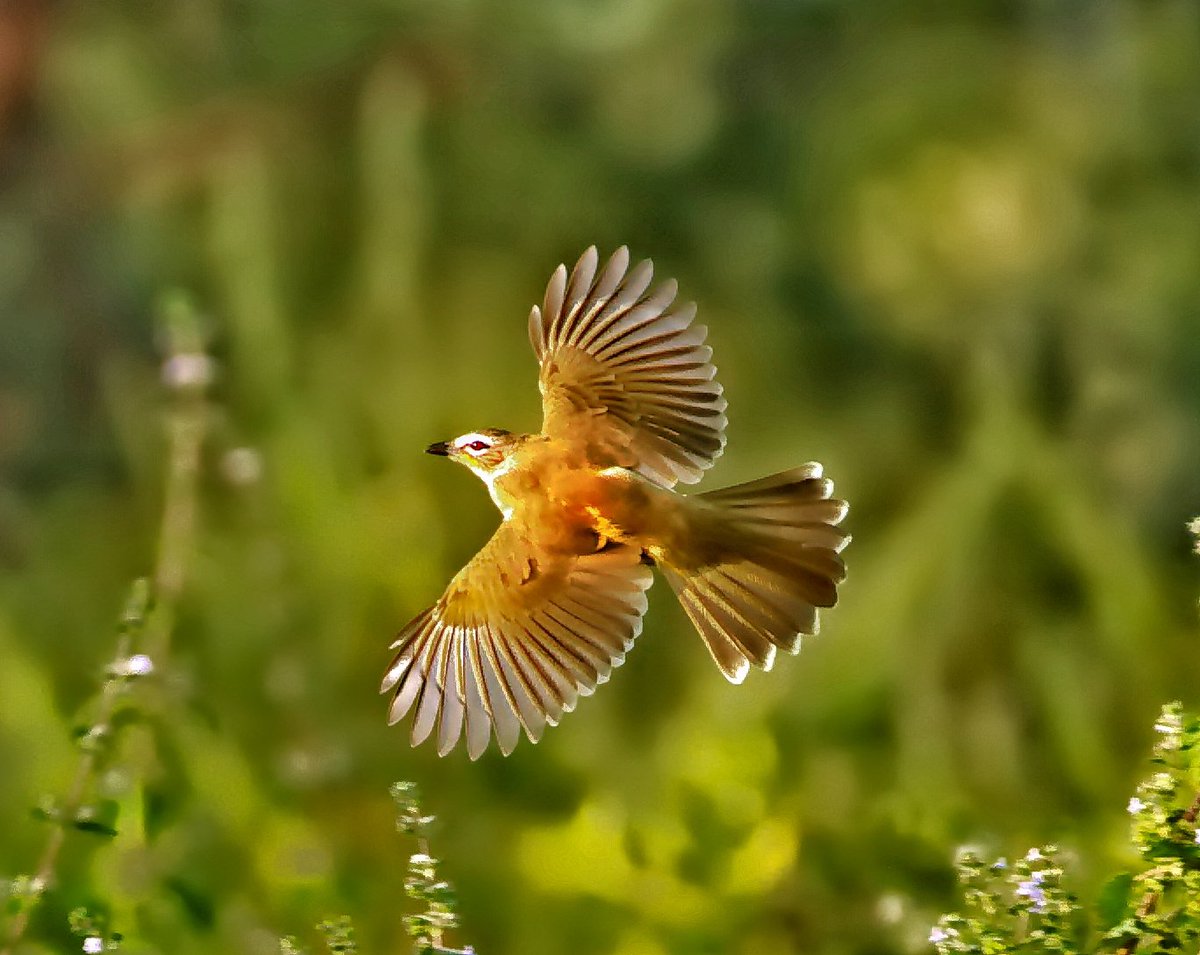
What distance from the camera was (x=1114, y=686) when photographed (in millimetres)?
1326

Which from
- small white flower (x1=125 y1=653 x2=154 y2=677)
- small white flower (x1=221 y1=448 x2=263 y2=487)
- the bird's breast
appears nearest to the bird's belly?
the bird's breast

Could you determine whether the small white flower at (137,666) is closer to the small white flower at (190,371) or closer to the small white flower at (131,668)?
the small white flower at (131,668)

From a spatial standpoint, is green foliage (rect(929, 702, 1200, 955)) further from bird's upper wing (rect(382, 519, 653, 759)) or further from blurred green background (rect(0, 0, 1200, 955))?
blurred green background (rect(0, 0, 1200, 955))

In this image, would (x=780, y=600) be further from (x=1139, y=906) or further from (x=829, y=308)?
(x=829, y=308)

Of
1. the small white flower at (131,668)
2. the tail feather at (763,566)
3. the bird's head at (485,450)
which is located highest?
the bird's head at (485,450)

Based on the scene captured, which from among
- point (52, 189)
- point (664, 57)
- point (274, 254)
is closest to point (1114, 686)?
point (664, 57)

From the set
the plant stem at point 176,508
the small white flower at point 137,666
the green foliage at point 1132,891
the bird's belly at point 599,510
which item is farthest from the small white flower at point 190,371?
the green foliage at point 1132,891

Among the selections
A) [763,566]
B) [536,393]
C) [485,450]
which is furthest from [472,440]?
[536,393]

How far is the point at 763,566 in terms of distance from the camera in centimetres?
93

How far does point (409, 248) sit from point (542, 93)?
0.18 metres

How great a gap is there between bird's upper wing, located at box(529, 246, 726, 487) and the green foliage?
10.2 inches

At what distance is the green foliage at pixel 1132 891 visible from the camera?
0.77 m

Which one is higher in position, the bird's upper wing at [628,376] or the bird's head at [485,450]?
the bird's upper wing at [628,376]

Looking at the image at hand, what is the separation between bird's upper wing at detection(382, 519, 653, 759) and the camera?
88 cm
